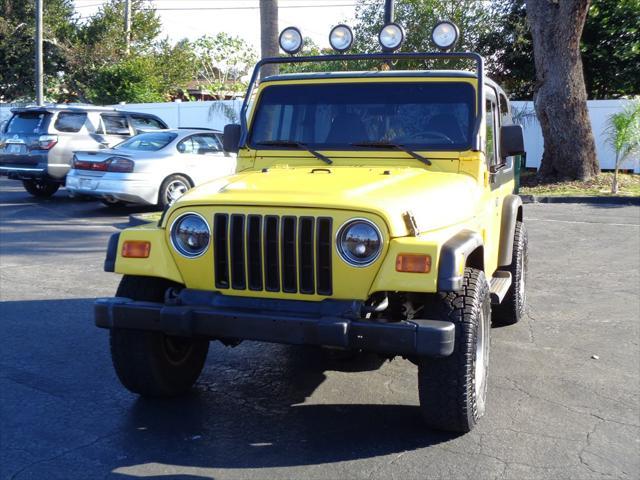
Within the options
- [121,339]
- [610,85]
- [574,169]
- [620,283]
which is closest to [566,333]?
[620,283]

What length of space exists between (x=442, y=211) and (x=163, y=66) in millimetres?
31963

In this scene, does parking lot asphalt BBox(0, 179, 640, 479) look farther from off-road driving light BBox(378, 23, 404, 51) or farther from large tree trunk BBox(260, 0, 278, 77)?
large tree trunk BBox(260, 0, 278, 77)

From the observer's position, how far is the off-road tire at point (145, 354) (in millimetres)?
4449

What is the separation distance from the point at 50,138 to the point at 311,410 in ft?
37.6

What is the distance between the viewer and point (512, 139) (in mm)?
5492

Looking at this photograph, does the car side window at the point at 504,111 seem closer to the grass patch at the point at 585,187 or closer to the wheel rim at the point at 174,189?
the wheel rim at the point at 174,189

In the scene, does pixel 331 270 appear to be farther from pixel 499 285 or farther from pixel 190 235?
pixel 499 285

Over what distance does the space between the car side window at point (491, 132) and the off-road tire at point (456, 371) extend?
Answer: 1.54m

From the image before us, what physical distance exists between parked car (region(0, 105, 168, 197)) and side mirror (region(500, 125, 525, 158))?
10.9 m

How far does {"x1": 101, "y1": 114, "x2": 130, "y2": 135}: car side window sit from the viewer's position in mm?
15428

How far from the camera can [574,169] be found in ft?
57.6

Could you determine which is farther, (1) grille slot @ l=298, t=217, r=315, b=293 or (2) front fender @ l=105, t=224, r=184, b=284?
(2) front fender @ l=105, t=224, r=184, b=284

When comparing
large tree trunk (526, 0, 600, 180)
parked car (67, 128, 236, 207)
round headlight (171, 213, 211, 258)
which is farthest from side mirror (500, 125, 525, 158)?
large tree trunk (526, 0, 600, 180)

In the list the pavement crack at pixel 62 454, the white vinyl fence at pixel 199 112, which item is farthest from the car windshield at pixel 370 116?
the white vinyl fence at pixel 199 112
